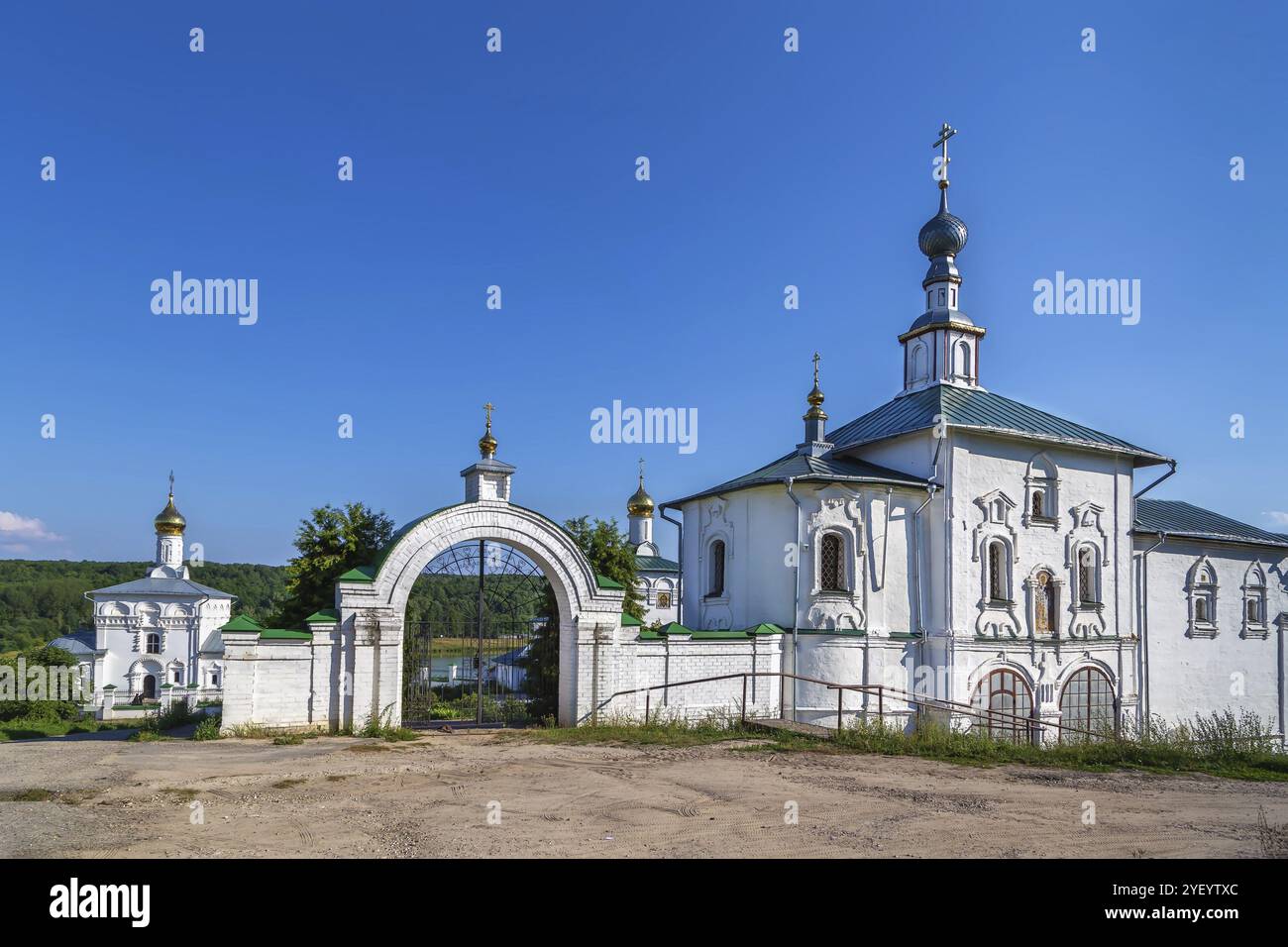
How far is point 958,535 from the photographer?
18.1 metres

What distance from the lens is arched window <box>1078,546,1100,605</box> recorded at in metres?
20.1

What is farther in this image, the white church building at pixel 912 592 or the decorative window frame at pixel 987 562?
the decorative window frame at pixel 987 562

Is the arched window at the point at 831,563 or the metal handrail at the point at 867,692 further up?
the arched window at the point at 831,563

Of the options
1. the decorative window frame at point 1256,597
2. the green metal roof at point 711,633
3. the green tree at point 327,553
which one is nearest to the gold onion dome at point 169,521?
the green tree at point 327,553

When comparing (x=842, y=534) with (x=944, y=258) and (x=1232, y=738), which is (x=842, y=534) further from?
(x=944, y=258)

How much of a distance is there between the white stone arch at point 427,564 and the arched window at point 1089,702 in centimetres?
1033

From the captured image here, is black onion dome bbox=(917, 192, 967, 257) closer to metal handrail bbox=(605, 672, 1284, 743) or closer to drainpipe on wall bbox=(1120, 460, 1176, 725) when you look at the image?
drainpipe on wall bbox=(1120, 460, 1176, 725)

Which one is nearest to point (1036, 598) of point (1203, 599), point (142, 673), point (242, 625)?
point (1203, 599)

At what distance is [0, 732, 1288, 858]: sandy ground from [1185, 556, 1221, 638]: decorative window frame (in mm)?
12355

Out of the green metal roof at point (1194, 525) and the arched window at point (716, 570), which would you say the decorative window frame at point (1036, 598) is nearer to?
the green metal roof at point (1194, 525)

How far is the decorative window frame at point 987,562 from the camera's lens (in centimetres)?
1838

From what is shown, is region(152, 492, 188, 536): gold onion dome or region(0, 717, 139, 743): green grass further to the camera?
region(152, 492, 188, 536): gold onion dome

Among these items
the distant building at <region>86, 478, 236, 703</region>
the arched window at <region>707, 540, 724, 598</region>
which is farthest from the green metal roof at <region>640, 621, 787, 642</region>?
the distant building at <region>86, 478, 236, 703</region>
